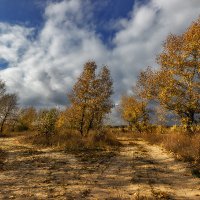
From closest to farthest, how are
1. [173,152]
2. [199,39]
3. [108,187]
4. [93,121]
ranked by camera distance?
[108,187] → [173,152] → [199,39] → [93,121]

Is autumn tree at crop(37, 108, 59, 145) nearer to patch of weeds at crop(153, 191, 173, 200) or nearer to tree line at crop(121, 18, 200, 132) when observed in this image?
tree line at crop(121, 18, 200, 132)

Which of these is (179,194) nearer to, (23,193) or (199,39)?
(23,193)

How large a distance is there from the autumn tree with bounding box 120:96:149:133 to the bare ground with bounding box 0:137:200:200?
30.4m

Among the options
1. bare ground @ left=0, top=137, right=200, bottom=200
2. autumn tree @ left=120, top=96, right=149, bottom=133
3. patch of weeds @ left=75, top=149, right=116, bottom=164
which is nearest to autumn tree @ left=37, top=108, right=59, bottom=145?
patch of weeds @ left=75, top=149, right=116, bottom=164

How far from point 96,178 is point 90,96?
1026 inches

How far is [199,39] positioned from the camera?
28328 millimetres

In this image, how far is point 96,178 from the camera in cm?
1430

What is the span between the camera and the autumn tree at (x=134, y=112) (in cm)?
5176

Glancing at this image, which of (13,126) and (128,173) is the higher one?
(13,126)

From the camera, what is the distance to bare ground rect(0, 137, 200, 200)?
451 inches

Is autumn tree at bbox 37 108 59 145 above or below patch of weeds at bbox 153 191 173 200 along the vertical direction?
above

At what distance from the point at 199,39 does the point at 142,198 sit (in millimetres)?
21023

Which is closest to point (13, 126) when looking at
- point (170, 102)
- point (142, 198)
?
point (170, 102)

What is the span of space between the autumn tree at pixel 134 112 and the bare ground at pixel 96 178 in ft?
99.7
